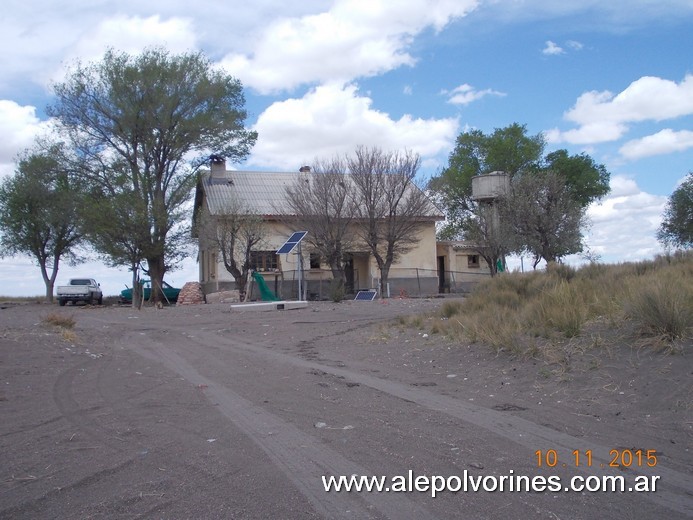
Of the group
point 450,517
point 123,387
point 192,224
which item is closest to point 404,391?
point 123,387

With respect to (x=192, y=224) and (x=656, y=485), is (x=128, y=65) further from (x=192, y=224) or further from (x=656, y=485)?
(x=656, y=485)

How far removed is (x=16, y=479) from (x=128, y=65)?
37143mm

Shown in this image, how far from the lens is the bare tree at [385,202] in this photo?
3522cm

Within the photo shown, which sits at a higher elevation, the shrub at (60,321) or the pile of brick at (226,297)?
the pile of brick at (226,297)

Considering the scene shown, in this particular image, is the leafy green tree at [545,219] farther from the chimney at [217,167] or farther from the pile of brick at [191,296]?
the chimney at [217,167]

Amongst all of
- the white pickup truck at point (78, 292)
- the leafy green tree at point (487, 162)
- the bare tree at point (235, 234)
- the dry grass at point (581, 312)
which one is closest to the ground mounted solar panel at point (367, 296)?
the bare tree at point (235, 234)

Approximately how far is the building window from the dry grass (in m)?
22.9

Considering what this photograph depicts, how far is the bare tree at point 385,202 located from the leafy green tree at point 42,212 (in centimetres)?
1736

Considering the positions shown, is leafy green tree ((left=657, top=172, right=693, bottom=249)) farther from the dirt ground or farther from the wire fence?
the dirt ground

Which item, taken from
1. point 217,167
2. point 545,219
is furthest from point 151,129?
point 545,219

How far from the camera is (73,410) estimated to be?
8.48 meters

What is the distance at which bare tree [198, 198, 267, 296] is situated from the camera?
111 feet

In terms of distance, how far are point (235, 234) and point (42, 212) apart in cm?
2004

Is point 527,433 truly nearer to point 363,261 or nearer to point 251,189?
point 363,261
